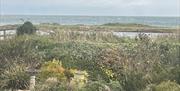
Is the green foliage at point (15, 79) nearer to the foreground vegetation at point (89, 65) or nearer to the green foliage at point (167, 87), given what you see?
the foreground vegetation at point (89, 65)

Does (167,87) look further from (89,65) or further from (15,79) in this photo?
(89,65)

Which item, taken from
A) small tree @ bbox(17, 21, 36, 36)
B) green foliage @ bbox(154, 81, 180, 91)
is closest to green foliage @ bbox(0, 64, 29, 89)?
green foliage @ bbox(154, 81, 180, 91)

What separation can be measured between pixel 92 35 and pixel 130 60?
32.7 feet

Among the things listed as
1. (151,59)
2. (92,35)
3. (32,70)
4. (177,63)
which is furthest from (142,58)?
(92,35)

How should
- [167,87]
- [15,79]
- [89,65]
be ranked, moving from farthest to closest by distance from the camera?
[89,65], [15,79], [167,87]

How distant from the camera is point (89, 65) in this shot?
59.9 ft

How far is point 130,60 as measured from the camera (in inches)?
615

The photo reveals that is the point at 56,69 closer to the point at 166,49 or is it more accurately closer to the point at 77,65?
the point at 77,65

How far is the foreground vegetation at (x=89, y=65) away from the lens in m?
12.8

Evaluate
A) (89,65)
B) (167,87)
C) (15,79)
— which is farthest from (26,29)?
(167,87)

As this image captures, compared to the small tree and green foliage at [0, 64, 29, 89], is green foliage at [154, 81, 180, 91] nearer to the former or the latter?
green foliage at [0, 64, 29, 89]

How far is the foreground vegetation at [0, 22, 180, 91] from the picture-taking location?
42.0 feet

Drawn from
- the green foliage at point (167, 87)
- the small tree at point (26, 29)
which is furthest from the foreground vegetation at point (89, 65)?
the small tree at point (26, 29)

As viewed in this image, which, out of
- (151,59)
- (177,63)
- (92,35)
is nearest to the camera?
(177,63)
